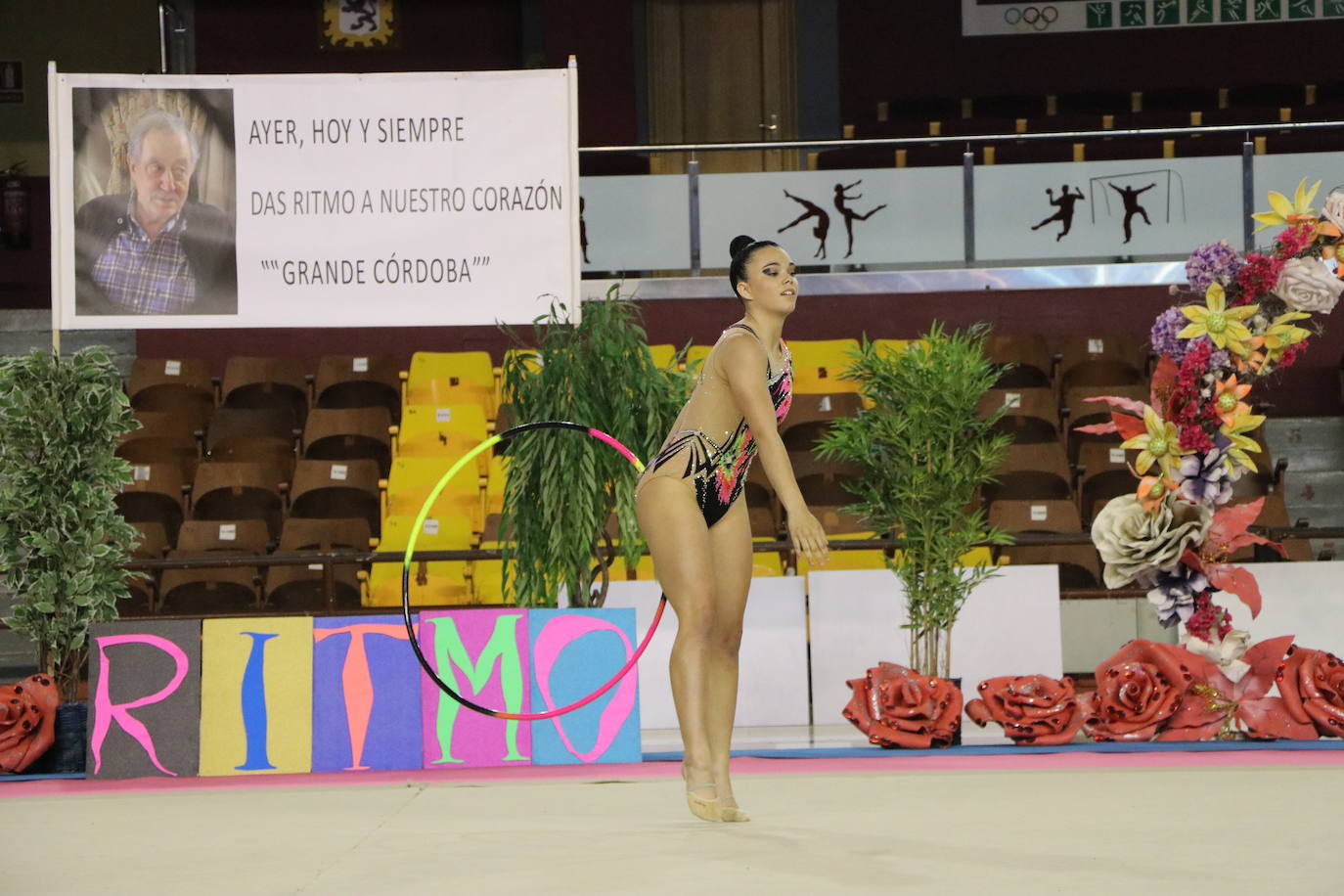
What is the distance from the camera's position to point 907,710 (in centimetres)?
595

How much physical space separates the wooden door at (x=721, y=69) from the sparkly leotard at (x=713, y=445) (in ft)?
34.2

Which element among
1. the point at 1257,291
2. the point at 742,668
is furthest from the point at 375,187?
the point at 1257,291

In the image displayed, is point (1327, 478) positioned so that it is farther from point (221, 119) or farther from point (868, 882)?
point (868, 882)

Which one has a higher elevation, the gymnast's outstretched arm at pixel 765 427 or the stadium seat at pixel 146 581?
the gymnast's outstretched arm at pixel 765 427

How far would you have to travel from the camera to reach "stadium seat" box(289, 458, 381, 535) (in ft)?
31.7

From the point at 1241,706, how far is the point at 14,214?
38.9 feet

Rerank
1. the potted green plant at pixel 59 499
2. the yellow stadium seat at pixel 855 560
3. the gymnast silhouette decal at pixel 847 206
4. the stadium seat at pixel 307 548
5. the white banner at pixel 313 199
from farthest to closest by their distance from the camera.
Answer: the gymnast silhouette decal at pixel 847 206, the stadium seat at pixel 307 548, the yellow stadium seat at pixel 855 560, the white banner at pixel 313 199, the potted green plant at pixel 59 499

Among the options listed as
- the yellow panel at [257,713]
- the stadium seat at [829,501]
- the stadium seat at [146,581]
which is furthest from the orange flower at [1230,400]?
the stadium seat at [146,581]

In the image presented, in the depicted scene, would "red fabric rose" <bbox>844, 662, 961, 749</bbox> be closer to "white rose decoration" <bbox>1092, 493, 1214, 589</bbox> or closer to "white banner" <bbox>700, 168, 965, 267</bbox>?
"white rose decoration" <bbox>1092, 493, 1214, 589</bbox>

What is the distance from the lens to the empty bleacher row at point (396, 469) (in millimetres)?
9078

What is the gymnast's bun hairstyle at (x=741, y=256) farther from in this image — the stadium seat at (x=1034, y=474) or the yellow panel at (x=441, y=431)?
the yellow panel at (x=441, y=431)

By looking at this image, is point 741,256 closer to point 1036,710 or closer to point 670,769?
point 670,769

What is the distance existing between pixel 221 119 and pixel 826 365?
4.72 meters

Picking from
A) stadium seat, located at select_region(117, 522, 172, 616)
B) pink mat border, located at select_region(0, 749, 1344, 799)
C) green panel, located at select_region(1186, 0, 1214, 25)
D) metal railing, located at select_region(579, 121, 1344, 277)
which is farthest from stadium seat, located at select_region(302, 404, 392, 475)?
green panel, located at select_region(1186, 0, 1214, 25)
